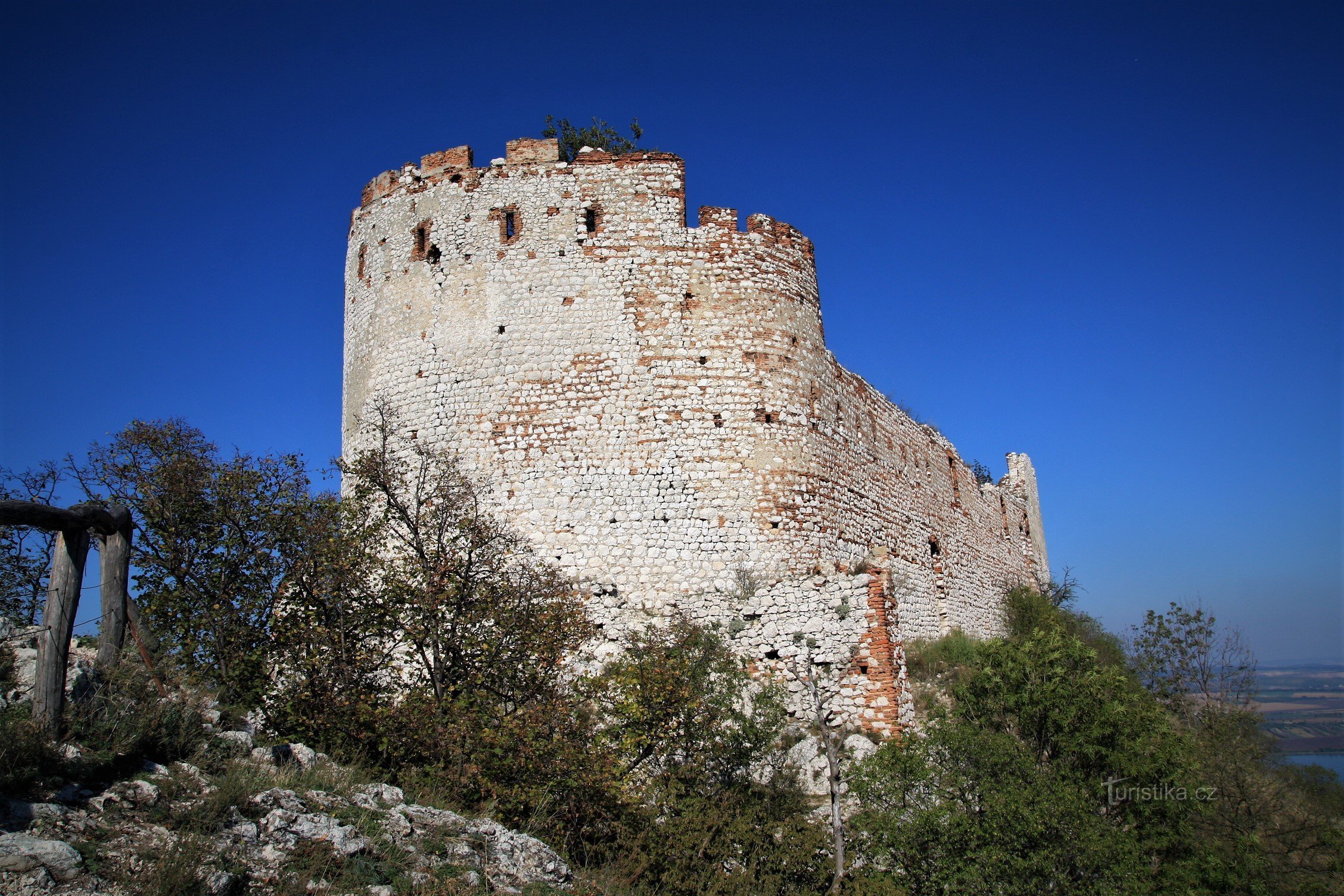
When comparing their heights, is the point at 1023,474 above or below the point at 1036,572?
above

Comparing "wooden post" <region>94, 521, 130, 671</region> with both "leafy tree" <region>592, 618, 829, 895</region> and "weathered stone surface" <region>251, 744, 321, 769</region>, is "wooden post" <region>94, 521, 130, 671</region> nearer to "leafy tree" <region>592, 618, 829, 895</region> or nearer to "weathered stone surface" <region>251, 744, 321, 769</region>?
"weathered stone surface" <region>251, 744, 321, 769</region>

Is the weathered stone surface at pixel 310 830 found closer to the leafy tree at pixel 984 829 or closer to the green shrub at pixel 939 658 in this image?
the leafy tree at pixel 984 829

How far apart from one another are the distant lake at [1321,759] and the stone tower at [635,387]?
1193cm

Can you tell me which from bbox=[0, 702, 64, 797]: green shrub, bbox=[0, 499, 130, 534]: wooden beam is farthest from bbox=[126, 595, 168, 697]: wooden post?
bbox=[0, 702, 64, 797]: green shrub

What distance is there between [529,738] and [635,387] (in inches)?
260

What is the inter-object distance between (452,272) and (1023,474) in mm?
23965

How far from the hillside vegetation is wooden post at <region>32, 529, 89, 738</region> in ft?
0.81

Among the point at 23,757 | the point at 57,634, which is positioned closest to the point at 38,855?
the point at 23,757

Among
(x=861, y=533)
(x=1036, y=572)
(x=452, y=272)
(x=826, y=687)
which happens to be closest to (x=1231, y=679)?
(x=1036, y=572)

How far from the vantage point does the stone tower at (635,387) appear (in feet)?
44.3

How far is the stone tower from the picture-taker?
13.5 metres

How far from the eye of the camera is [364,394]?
51.8ft

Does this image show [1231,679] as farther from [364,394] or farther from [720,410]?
[364,394]

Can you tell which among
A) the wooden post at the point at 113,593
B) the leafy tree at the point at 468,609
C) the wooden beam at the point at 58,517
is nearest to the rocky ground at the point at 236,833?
the wooden post at the point at 113,593
